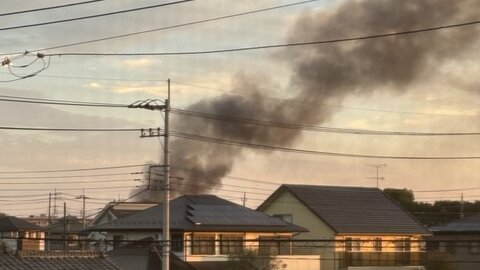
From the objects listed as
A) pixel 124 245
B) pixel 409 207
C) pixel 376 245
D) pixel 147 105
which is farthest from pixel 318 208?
pixel 409 207

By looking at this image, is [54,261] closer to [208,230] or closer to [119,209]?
[208,230]

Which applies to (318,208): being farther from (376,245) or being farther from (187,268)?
(187,268)

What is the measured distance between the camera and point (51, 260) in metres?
28.7

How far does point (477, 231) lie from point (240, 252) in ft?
77.5

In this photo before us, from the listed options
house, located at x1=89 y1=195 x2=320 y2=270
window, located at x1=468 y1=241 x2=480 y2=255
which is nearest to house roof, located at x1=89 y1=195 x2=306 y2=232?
house, located at x1=89 y1=195 x2=320 y2=270

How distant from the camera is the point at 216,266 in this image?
46.7m

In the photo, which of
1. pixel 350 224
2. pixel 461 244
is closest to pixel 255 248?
pixel 350 224

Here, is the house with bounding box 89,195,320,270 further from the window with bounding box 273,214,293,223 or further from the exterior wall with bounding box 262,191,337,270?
the window with bounding box 273,214,293,223

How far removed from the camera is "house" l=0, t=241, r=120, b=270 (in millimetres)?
27572

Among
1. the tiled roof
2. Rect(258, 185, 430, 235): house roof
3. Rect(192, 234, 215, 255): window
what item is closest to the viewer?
the tiled roof

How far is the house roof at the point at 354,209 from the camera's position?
56.8 metres

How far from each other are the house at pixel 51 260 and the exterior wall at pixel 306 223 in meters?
24.9

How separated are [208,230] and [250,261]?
11.2ft

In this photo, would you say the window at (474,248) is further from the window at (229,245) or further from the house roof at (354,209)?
the window at (229,245)
